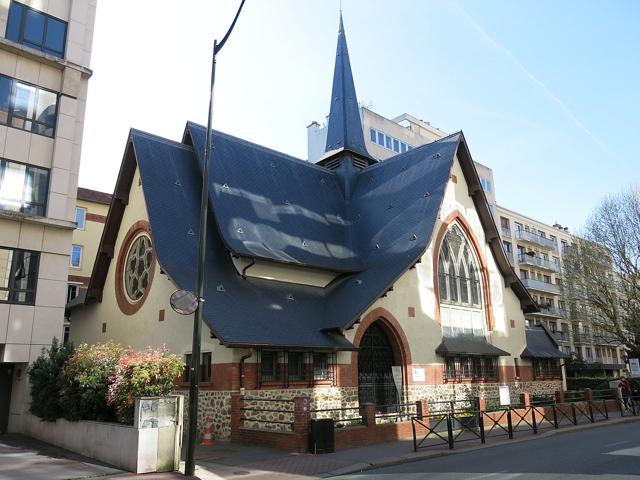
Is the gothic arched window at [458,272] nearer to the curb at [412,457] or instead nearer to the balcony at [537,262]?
the curb at [412,457]

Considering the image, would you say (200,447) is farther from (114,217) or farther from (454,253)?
(454,253)

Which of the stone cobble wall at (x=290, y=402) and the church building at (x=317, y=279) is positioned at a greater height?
the church building at (x=317, y=279)

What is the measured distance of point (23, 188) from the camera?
18.1 metres

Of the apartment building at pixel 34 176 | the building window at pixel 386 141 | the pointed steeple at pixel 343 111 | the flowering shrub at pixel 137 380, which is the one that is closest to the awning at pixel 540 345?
the pointed steeple at pixel 343 111

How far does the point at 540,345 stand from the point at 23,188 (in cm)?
2412

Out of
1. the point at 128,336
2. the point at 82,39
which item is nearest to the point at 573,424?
the point at 128,336

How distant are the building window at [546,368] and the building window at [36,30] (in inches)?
964

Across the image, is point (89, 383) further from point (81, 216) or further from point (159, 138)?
point (81, 216)

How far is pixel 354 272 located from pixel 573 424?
31.6 feet

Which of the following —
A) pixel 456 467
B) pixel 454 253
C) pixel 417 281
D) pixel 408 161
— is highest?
pixel 408 161

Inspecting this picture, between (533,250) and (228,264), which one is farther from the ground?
(533,250)

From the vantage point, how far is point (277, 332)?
675 inches

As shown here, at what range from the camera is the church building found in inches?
702

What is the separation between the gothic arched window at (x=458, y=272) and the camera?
2356 centimetres
